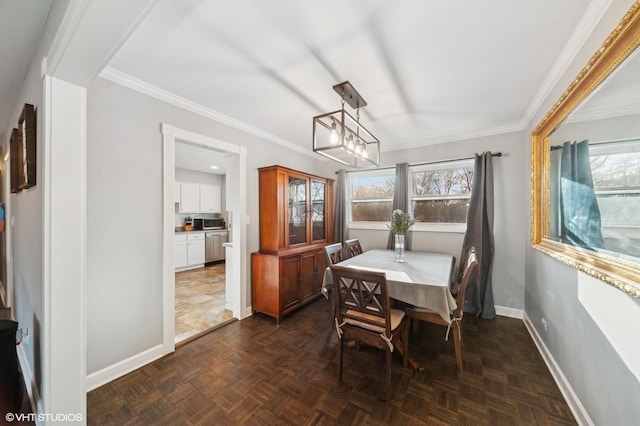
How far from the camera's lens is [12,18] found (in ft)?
4.67

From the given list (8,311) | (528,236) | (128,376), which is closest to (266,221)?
(128,376)

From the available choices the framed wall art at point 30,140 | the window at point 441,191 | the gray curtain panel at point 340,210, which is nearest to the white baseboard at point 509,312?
the window at point 441,191

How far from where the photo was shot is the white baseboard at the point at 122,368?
184 centimetres

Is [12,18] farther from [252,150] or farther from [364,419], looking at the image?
[364,419]

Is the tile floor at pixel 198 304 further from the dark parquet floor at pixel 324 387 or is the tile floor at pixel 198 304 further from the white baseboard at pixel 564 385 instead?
the white baseboard at pixel 564 385

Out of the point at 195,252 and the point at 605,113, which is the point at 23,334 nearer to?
the point at 195,252

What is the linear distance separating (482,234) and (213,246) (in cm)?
587

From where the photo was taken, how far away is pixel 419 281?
6.69 feet

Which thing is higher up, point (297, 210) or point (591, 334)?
point (297, 210)

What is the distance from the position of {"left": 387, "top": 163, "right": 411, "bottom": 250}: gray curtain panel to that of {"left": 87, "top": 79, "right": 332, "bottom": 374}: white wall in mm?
3033

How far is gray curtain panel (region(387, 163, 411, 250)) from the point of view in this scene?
3695mm

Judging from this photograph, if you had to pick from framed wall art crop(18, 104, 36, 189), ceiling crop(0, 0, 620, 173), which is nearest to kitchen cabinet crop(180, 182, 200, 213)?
ceiling crop(0, 0, 620, 173)

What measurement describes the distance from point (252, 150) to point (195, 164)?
299 centimetres

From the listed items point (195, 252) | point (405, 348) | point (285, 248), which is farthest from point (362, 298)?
point (195, 252)
